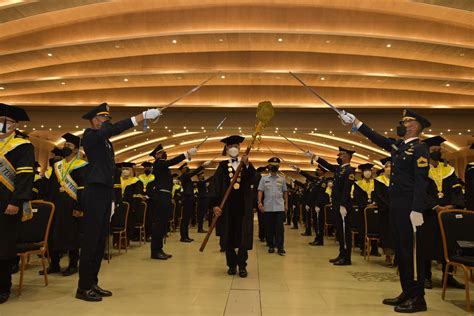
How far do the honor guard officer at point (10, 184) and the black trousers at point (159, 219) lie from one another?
10.1 ft

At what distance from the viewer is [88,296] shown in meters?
4.16

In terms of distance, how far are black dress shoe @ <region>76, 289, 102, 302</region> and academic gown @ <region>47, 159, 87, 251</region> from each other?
5.07 feet

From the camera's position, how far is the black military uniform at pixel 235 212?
577 cm

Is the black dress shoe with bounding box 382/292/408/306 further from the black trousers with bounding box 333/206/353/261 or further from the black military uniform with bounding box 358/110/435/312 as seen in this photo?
the black trousers with bounding box 333/206/353/261

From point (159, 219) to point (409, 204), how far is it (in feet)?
14.1

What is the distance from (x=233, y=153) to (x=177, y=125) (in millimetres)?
13269

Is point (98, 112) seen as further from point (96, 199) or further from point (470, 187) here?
point (470, 187)

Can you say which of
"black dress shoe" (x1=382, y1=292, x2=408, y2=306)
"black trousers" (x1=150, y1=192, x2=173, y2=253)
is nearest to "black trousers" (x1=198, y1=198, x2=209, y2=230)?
"black trousers" (x1=150, y1=192, x2=173, y2=253)

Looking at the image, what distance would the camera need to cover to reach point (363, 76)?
14820 mm

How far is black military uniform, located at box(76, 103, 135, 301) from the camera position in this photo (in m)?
4.26

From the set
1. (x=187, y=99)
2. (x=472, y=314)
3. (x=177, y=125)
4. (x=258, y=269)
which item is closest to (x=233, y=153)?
(x=258, y=269)

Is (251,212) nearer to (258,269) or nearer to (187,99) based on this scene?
(258,269)

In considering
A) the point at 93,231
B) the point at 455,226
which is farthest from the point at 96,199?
the point at 455,226

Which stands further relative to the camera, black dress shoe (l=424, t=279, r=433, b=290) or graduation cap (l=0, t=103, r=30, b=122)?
black dress shoe (l=424, t=279, r=433, b=290)
